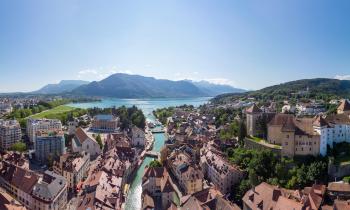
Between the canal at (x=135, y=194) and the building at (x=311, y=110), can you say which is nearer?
the canal at (x=135, y=194)

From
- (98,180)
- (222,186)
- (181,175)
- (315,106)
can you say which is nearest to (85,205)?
(98,180)

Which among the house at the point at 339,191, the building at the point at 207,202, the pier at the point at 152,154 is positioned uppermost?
the house at the point at 339,191

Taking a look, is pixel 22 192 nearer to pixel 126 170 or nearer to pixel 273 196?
pixel 126 170

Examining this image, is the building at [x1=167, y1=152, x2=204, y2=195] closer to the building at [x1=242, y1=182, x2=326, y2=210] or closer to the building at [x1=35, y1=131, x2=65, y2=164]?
the building at [x1=242, y1=182, x2=326, y2=210]

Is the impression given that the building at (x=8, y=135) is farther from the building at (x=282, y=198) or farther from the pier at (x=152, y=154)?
the building at (x=282, y=198)

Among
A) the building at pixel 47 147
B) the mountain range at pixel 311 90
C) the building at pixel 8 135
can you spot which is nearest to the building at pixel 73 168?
the building at pixel 47 147

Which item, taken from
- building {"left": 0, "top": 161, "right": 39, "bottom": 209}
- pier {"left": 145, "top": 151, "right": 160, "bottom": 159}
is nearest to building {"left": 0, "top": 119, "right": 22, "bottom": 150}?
building {"left": 0, "top": 161, "right": 39, "bottom": 209}

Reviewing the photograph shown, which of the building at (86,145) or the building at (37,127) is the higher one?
the building at (37,127)
